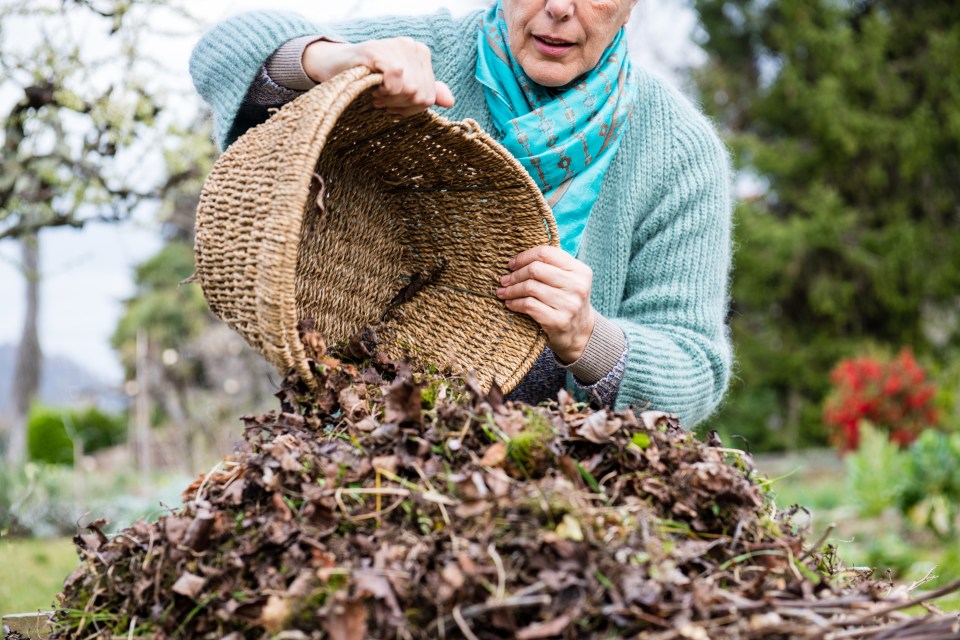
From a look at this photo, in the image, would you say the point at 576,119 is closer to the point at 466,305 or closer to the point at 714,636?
the point at 466,305

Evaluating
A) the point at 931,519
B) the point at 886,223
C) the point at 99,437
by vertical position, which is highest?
the point at 886,223

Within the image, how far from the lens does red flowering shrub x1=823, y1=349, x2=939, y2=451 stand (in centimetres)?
806

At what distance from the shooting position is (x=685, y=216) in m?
1.99

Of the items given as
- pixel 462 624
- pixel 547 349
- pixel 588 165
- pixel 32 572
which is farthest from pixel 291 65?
pixel 32 572

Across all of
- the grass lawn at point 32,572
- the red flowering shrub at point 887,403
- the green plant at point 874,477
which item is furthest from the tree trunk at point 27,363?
the green plant at point 874,477

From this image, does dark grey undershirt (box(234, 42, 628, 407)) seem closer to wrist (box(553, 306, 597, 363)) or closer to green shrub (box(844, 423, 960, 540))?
wrist (box(553, 306, 597, 363))

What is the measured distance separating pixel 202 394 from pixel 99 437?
3.05 meters

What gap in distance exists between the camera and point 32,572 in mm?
4457

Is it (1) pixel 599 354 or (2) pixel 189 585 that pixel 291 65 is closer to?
(1) pixel 599 354

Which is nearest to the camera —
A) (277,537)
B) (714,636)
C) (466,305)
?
(714,636)

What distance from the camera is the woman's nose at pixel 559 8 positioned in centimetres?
177

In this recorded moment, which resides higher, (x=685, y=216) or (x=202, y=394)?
(x=685, y=216)

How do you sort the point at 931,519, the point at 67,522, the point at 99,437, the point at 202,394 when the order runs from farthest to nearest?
1. the point at 99,437
2. the point at 202,394
3. the point at 67,522
4. the point at 931,519

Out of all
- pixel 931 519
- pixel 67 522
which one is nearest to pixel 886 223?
pixel 931 519
